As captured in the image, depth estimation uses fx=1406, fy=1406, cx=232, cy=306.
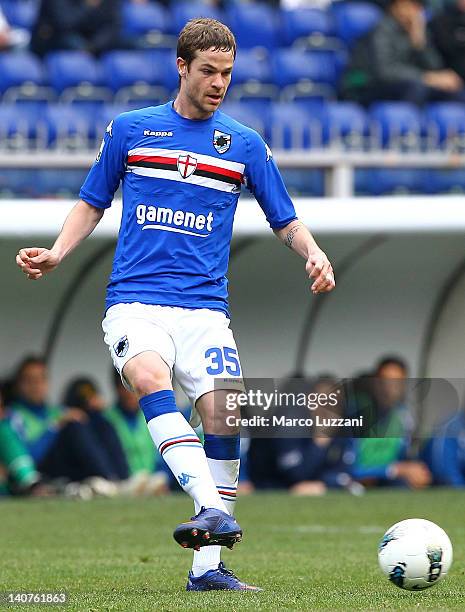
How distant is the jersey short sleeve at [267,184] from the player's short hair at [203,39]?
1.47 feet

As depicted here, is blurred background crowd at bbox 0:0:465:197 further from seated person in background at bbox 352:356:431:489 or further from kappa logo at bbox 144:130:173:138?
kappa logo at bbox 144:130:173:138

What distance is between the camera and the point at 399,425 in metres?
11.3

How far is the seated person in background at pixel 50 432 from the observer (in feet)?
39.2

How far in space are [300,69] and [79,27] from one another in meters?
2.49

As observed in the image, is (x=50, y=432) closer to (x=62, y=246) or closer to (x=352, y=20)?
(x=352, y=20)

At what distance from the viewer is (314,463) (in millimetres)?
12219

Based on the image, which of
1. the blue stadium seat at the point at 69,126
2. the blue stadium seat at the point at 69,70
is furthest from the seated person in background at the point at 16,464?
the blue stadium seat at the point at 69,70

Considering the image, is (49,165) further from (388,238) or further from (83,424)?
(388,238)

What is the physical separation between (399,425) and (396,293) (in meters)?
2.35

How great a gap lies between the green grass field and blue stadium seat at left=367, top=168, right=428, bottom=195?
320 centimetres

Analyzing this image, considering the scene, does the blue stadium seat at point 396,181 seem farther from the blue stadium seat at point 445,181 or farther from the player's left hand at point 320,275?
the player's left hand at point 320,275

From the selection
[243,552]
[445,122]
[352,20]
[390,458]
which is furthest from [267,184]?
[352,20]

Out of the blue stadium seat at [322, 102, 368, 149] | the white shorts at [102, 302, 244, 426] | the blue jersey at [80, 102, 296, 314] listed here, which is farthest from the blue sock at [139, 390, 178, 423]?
the blue stadium seat at [322, 102, 368, 149]

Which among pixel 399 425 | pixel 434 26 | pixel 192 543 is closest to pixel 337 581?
pixel 192 543
